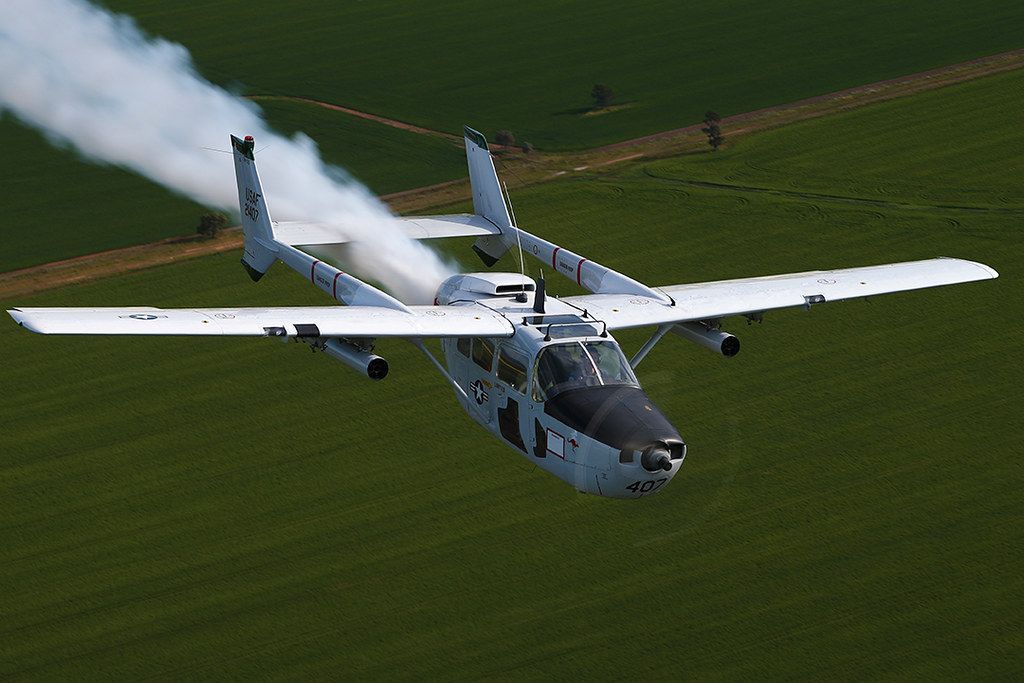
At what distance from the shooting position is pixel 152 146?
5709cm

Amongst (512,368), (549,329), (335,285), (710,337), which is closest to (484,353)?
(512,368)

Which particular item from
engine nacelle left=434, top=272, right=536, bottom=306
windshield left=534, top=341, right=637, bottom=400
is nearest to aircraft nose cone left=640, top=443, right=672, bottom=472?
windshield left=534, top=341, right=637, bottom=400

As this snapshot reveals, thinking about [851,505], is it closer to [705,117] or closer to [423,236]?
[423,236]

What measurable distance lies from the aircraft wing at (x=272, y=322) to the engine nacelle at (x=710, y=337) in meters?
5.45

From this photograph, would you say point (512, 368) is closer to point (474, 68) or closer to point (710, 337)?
point (710, 337)

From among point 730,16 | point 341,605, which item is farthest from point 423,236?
point 730,16

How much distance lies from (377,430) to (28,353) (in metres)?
13.1

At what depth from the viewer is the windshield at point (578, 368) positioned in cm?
3619

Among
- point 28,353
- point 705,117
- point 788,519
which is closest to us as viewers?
point 788,519

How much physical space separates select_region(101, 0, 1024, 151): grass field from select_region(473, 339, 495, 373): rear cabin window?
3705 cm

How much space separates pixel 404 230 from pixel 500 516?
842cm

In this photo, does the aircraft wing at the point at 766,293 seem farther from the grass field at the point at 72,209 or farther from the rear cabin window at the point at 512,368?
the grass field at the point at 72,209

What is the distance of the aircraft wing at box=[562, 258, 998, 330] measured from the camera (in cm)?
4041

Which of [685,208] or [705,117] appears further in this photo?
[705,117]
